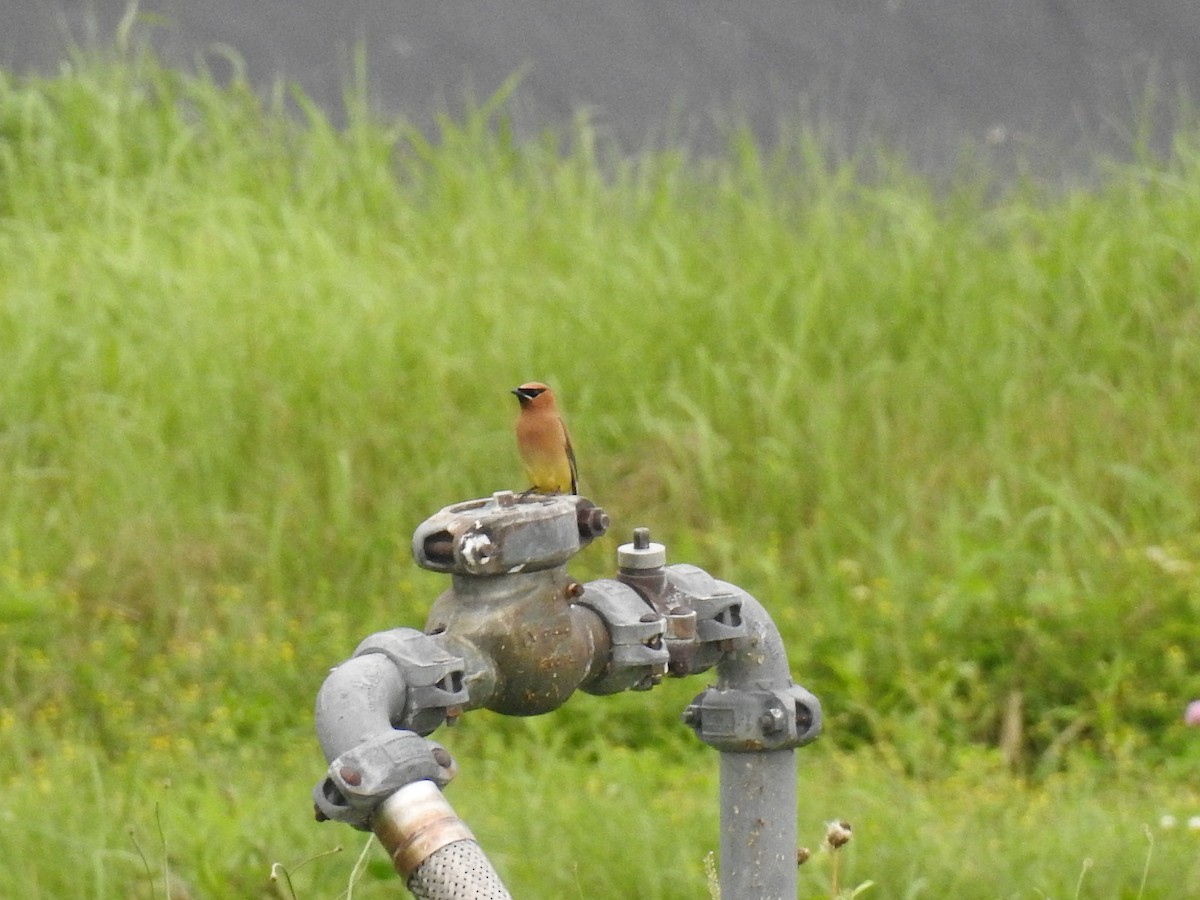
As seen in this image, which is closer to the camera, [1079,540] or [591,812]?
[591,812]

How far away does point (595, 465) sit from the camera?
4672mm

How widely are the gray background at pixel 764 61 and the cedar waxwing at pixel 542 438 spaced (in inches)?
129

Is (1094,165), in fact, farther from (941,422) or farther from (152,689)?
(152,689)

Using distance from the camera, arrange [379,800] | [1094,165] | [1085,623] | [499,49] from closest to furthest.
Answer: [379,800] → [1085,623] → [1094,165] → [499,49]

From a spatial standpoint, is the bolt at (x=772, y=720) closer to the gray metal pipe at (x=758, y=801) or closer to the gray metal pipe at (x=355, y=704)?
the gray metal pipe at (x=758, y=801)

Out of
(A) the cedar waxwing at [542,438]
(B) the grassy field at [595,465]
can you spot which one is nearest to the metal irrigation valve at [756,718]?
(A) the cedar waxwing at [542,438]

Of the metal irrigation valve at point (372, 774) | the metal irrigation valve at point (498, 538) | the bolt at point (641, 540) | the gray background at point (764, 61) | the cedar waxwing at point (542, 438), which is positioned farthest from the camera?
the gray background at point (764, 61)

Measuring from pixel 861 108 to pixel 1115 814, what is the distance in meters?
3.19

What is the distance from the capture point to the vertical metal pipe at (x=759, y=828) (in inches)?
77.6

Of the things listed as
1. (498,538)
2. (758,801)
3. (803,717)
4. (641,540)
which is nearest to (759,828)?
(758,801)

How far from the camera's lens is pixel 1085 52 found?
5.96 metres

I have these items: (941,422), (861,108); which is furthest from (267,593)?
(861,108)

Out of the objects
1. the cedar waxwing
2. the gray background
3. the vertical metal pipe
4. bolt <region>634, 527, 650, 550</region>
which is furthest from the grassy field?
bolt <region>634, 527, 650, 550</region>

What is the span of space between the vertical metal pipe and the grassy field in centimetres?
105
